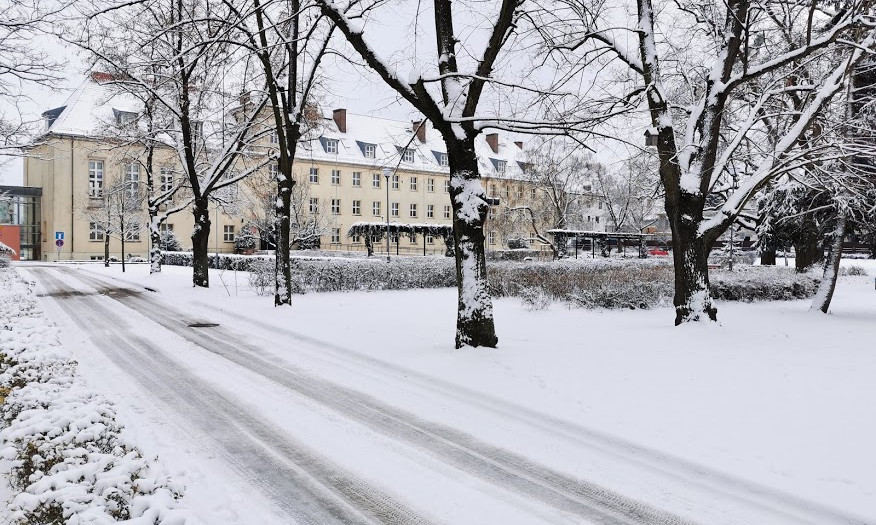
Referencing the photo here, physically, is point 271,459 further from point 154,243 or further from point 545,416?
point 154,243

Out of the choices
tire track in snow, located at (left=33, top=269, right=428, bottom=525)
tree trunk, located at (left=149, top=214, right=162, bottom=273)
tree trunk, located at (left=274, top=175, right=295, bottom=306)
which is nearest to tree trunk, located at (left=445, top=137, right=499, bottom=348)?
tire track in snow, located at (left=33, top=269, right=428, bottom=525)

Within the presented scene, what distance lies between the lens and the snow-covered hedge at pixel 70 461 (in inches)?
122

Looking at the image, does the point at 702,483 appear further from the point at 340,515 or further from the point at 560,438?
the point at 340,515

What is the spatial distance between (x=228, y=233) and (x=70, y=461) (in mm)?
55759

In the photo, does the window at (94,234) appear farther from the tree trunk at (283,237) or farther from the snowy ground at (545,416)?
the snowy ground at (545,416)

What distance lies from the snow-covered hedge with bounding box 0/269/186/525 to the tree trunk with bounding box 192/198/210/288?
16663 mm

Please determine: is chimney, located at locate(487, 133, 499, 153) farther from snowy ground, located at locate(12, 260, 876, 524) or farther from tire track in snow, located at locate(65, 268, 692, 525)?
tire track in snow, located at locate(65, 268, 692, 525)

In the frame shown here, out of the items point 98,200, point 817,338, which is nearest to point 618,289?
point 817,338

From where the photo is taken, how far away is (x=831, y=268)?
15586 millimetres

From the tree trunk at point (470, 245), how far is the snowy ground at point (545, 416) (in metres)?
0.41

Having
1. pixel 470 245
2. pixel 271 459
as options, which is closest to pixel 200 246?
pixel 470 245

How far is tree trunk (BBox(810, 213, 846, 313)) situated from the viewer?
15.0 m

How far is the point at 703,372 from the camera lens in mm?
7859

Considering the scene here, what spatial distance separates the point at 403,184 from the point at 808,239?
168 ft
